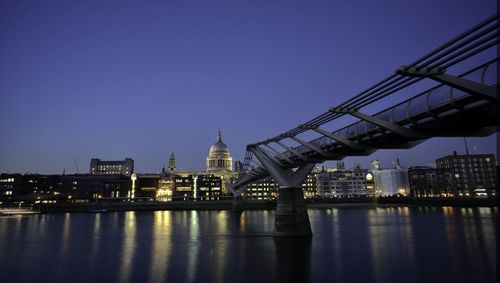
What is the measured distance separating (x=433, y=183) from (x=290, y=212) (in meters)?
185

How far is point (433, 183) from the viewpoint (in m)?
196

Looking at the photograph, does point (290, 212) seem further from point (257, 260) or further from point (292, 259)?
point (257, 260)

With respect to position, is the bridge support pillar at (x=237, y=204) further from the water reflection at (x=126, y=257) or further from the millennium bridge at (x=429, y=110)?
the millennium bridge at (x=429, y=110)

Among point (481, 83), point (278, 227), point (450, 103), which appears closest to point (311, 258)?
point (278, 227)

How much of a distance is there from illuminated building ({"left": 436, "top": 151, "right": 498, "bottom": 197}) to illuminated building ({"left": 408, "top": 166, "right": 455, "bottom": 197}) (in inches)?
129

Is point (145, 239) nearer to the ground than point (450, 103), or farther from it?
nearer to the ground

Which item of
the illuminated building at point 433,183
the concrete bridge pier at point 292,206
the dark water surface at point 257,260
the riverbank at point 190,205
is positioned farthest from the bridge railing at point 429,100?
the illuminated building at point 433,183

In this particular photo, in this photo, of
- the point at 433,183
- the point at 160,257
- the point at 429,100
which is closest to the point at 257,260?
the point at 160,257

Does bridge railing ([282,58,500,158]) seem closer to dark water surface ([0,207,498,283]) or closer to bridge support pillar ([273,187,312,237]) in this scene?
dark water surface ([0,207,498,283])

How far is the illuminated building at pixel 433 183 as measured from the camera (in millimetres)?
192250

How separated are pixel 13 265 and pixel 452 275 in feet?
129

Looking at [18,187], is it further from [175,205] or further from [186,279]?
[186,279]

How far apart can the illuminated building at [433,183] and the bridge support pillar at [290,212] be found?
18025 cm

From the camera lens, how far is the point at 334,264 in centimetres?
3005
